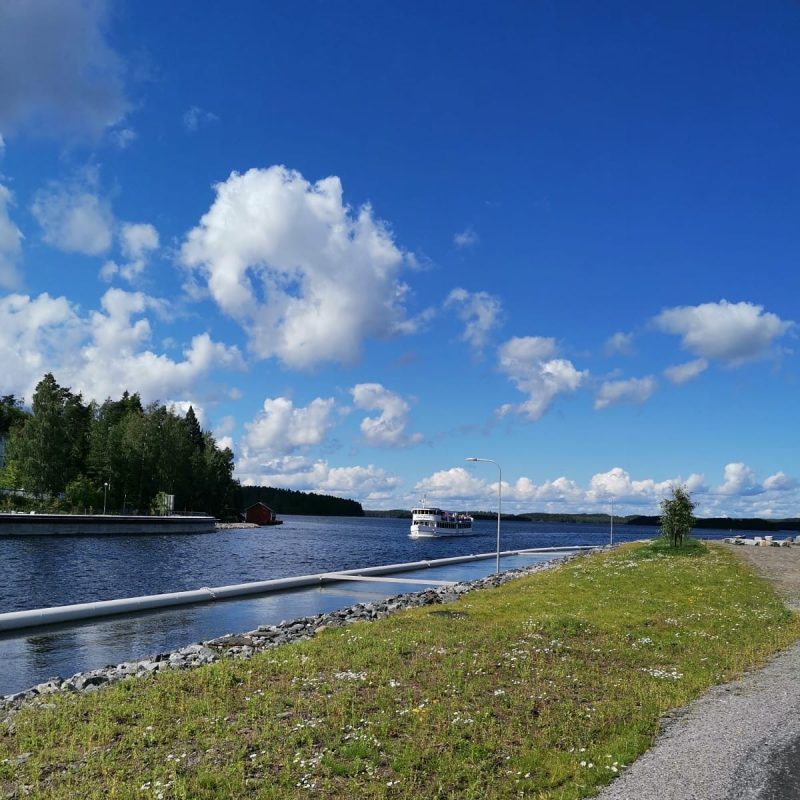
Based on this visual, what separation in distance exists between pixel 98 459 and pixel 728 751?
13867cm

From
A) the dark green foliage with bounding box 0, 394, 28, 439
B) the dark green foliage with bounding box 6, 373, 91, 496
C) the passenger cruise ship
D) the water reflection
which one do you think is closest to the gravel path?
the water reflection

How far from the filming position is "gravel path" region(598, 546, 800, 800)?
9.10 m

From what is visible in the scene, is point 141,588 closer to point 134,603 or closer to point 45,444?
point 134,603

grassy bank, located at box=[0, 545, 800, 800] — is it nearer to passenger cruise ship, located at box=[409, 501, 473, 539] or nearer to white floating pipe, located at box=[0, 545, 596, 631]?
white floating pipe, located at box=[0, 545, 596, 631]

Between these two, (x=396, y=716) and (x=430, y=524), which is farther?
(x=430, y=524)

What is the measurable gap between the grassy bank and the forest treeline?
114134mm

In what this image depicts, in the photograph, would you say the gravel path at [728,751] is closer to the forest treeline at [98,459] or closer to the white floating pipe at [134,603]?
the white floating pipe at [134,603]

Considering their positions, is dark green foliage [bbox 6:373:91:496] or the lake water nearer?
the lake water

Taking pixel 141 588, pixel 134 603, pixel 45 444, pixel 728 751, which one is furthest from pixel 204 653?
pixel 45 444

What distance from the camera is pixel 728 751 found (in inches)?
410

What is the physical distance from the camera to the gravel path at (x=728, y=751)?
9102 millimetres

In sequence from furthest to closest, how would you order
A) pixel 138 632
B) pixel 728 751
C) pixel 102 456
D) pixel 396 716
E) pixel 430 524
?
1. pixel 430 524
2. pixel 102 456
3. pixel 138 632
4. pixel 396 716
5. pixel 728 751

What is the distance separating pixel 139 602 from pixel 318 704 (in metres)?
25.2

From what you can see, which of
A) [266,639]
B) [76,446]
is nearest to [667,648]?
[266,639]
